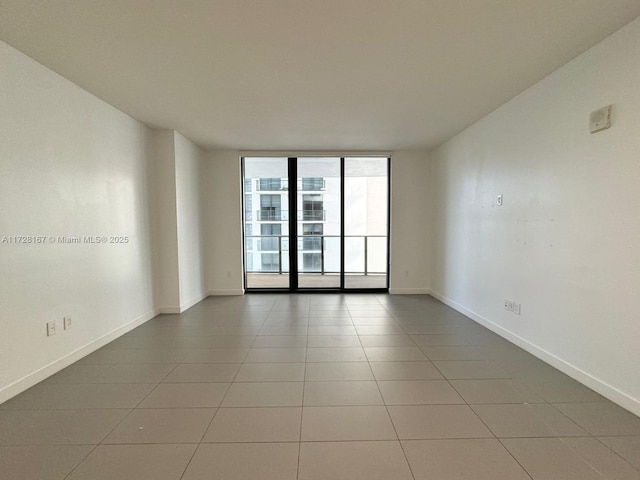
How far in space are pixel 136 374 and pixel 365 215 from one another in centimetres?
464

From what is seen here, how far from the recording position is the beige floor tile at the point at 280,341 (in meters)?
3.09

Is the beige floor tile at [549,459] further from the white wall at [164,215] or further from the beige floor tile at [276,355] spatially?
the white wall at [164,215]

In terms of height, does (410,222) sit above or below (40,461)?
above

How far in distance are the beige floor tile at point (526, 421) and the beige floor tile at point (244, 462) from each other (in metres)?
1.22

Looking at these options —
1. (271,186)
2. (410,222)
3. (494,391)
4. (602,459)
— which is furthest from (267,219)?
(602,459)

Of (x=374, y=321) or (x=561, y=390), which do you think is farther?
(x=374, y=321)

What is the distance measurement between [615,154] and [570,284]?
1006mm

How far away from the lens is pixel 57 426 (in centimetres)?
184

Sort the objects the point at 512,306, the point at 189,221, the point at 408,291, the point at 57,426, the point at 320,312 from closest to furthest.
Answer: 1. the point at 57,426
2. the point at 512,306
3. the point at 320,312
4. the point at 189,221
5. the point at 408,291

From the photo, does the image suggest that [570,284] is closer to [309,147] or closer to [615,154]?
[615,154]

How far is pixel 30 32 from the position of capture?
6.58 ft

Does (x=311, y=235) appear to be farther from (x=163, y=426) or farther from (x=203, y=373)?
(x=163, y=426)

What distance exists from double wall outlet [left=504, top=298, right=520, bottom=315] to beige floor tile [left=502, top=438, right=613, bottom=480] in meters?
1.56

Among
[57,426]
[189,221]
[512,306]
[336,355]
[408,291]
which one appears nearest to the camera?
[57,426]
